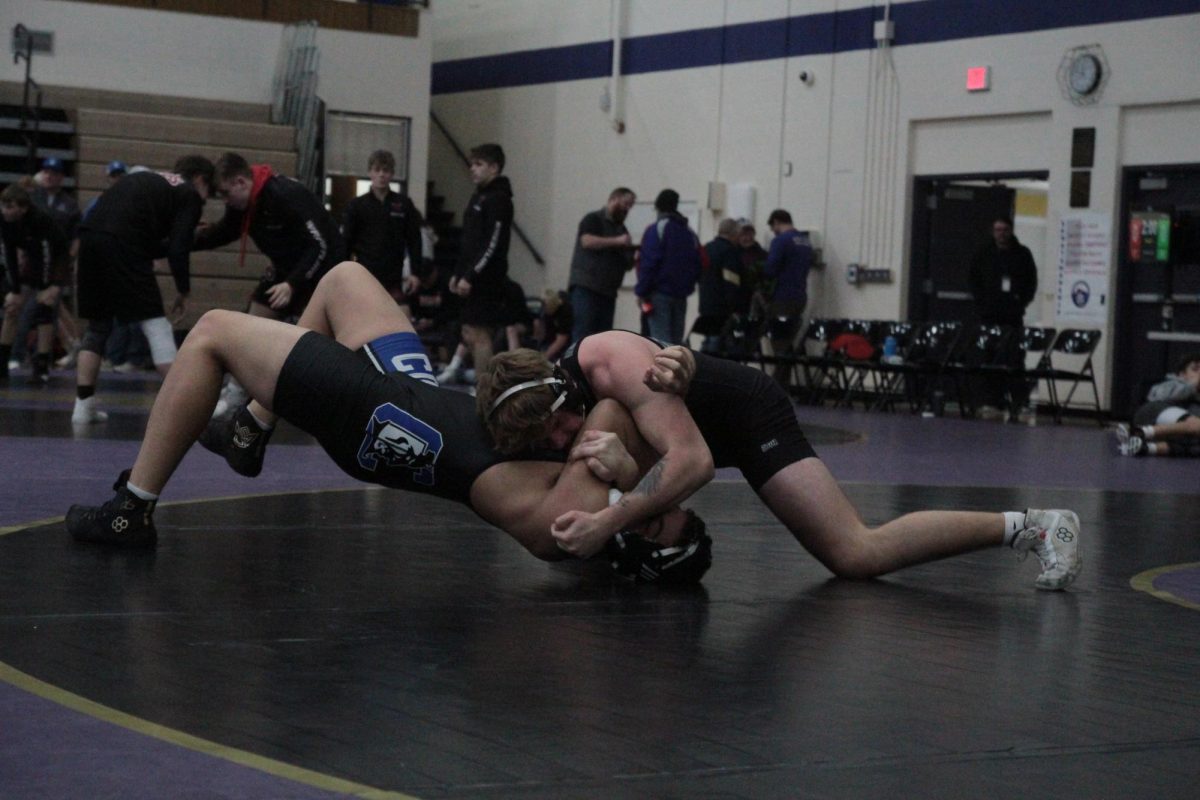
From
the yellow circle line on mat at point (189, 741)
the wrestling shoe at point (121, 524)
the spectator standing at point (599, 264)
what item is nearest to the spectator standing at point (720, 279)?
the spectator standing at point (599, 264)

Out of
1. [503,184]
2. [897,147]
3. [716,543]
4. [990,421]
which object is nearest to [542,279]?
[897,147]

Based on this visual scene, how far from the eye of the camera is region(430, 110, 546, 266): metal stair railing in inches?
883

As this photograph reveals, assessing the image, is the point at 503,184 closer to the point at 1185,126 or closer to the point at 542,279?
the point at 1185,126

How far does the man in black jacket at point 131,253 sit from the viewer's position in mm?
9461

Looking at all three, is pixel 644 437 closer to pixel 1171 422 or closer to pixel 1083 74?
pixel 1171 422

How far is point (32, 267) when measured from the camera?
14.0m

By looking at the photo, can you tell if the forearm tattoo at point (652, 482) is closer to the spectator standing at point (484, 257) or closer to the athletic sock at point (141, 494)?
the athletic sock at point (141, 494)

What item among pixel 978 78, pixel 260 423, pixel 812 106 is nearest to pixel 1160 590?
pixel 260 423

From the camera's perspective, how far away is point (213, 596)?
423 cm

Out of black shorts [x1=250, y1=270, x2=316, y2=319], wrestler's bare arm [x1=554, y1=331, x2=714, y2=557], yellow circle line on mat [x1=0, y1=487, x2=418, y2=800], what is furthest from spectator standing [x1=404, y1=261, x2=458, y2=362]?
yellow circle line on mat [x1=0, y1=487, x2=418, y2=800]

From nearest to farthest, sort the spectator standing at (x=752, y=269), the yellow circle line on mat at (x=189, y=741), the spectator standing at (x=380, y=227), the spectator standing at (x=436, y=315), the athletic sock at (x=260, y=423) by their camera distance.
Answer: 1. the yellow circle line on mat at (x=189, y=741)
2. the athletic sock at (x=260, y=423)
3. the spectator standing at (x=380, y=227)
4. the spectator standing at (x=752, y=269)
5. the spectator standing at (x=436, y=315)

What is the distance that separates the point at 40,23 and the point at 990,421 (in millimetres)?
10744

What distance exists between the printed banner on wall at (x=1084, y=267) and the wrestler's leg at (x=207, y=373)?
39.7 ft

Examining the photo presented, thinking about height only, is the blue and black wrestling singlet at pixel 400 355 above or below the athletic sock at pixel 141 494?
above
